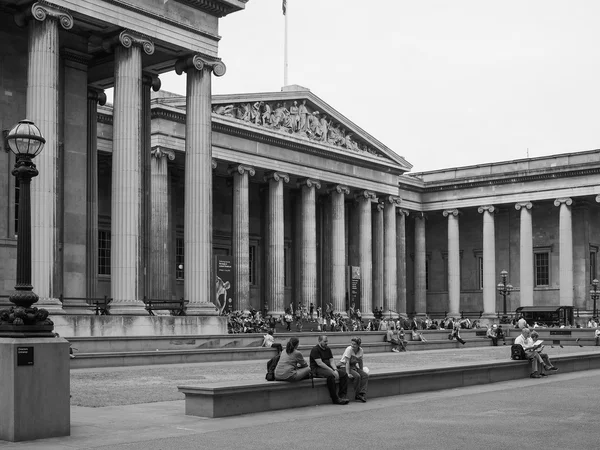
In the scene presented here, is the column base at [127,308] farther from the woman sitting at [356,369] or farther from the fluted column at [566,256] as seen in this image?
the fluted column at [566,256]

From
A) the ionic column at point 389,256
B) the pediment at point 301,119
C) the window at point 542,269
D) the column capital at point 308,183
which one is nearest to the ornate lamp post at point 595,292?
the window at point 542,269

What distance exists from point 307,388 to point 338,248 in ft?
160

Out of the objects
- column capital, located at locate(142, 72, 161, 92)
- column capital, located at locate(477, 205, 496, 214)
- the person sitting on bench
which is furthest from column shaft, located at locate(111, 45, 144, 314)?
column capital, located at locate(477, 205, 496, 214)

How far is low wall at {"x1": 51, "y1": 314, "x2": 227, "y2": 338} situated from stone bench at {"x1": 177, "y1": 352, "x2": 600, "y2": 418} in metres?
14.1

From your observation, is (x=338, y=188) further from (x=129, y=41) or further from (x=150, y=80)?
(x=129, y=41)

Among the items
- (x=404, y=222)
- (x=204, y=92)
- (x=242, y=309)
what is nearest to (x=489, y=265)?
(x=404, y=222)

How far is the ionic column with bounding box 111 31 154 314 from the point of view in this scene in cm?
3391

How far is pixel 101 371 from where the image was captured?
26156 mm

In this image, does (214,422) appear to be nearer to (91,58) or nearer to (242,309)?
(91,58)

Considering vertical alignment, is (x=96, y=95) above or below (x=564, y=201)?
above

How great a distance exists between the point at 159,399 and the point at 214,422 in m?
3.77

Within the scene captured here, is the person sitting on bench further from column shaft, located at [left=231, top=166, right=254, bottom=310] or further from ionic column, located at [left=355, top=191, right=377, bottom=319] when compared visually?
ionic column, located at [left=355, top=191, right=377, bottom=319]

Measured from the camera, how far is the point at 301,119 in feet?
211

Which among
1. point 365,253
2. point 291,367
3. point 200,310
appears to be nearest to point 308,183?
point 365,253
